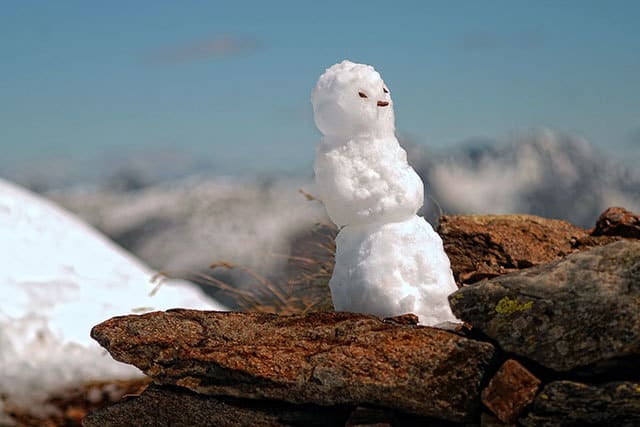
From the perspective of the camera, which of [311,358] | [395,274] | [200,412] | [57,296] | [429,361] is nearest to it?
[429,361]

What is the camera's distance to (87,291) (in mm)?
6988

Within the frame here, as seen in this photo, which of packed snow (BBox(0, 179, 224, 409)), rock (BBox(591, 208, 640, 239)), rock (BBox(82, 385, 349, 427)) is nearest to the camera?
rock (BBox(82, 385, 349, 427))

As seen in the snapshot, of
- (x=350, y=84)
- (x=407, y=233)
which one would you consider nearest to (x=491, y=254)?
(x=407, y=233)

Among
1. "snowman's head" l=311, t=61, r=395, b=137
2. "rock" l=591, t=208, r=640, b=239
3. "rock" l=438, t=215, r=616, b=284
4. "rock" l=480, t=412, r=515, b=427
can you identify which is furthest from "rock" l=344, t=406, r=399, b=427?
"rock" l=591, t=208, r=640, b=239

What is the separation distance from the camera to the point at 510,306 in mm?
3920

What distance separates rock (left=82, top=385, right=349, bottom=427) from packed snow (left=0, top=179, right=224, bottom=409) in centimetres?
180

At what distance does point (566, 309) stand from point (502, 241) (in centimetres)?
237

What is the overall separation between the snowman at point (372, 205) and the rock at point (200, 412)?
81 cm

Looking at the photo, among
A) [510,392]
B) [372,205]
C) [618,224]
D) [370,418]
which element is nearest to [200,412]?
[370,418]

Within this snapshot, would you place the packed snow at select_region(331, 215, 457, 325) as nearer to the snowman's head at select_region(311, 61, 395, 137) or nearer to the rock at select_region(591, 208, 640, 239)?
the snowman's head at select_region(311, 61, 395, 137)

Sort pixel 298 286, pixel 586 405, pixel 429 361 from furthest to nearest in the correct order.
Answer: pixel 298 286 < pixel 429 361 < pixel 586 405

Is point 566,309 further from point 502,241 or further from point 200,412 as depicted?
point 502,241

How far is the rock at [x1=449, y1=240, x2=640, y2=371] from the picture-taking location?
3762 millimetres

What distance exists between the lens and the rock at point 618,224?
6066 mm
